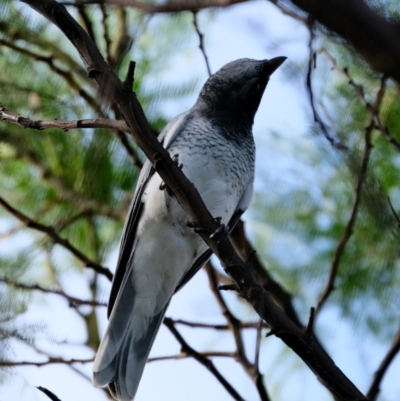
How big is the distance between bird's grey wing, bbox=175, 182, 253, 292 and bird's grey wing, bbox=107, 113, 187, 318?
340mm

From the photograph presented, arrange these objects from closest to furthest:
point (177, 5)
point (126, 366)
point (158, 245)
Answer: point (177, 5) → point (126, 366) → point (158, 245)

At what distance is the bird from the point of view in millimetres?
3088

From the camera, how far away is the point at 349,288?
329 centimetres

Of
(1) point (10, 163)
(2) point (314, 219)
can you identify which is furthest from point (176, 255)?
(1) point (10, 163)

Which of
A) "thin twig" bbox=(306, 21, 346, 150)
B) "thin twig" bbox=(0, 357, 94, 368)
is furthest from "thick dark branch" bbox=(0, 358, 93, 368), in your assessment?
"thin twig" bbox=(306, 21, 346, 150)

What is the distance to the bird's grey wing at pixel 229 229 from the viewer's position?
3.35 metres

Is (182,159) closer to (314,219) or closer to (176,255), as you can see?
(176,255)

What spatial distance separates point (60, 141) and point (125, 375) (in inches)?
54.8

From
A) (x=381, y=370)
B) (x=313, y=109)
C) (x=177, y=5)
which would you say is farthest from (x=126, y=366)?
(x=177, y=5)

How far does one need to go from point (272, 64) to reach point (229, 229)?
3.35 ft

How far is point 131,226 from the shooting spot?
3.23m

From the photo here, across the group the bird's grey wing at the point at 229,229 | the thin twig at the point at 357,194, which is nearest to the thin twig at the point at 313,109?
the thin twig at the point at 357,194

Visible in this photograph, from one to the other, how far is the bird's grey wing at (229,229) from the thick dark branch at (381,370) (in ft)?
3.47

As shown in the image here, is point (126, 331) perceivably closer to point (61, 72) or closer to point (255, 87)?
point (61, 72)
